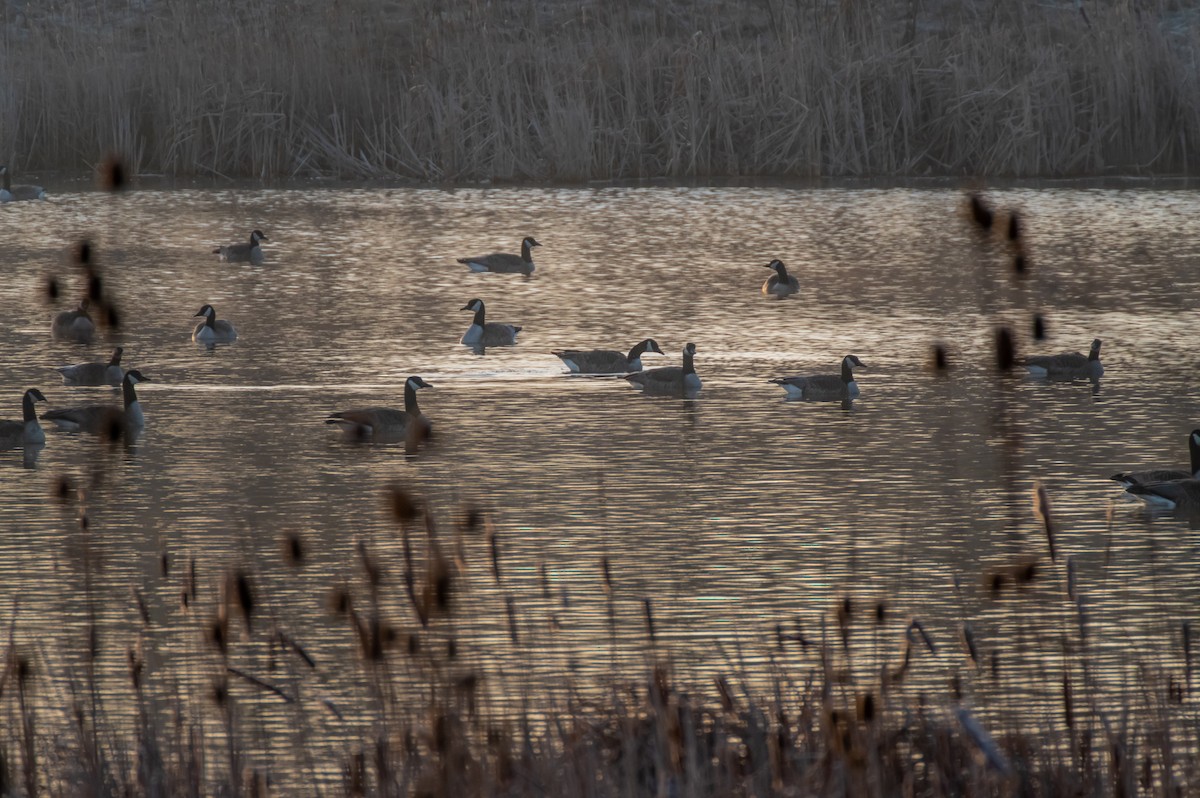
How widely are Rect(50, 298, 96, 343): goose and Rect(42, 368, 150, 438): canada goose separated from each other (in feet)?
11.8

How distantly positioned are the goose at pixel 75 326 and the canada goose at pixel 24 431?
168 inches

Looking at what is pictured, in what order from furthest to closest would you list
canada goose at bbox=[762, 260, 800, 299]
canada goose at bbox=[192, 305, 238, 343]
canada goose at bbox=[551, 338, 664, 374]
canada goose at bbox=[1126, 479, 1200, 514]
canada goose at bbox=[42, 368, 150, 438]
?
canada goose at bbox=[762, 260, 800, 299]
canada goose at bbox=[192, 305, 238, 343]
canada goose at bbox=[551, 338, 664, 374]
canada goose at bbox=[42, 368, 150, 438]
canada goose at bbox=[1126, 479, 1200, 514]

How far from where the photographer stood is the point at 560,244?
2203 cm

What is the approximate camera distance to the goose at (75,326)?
15664mm

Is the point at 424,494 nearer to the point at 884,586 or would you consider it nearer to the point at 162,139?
the point at 884,586

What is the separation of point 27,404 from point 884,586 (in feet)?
18.4

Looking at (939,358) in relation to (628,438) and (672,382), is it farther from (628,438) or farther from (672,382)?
(628,438)

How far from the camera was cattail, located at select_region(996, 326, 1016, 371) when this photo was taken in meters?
14.3

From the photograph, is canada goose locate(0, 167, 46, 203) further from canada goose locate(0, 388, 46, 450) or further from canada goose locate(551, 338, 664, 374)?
canada goose locate(0, 388, 46, 450)

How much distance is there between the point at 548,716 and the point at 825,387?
25.0 ft

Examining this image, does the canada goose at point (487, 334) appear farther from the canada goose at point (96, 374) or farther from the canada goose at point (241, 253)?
the canada goose at point (241, 253)

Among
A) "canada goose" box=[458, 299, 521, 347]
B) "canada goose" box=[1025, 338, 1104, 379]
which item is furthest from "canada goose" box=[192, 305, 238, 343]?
"canada goose" box=[1025, 338, 1104, 379]

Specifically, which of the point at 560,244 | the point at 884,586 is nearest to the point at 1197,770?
the point at 884,586

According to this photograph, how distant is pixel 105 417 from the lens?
11680mm
